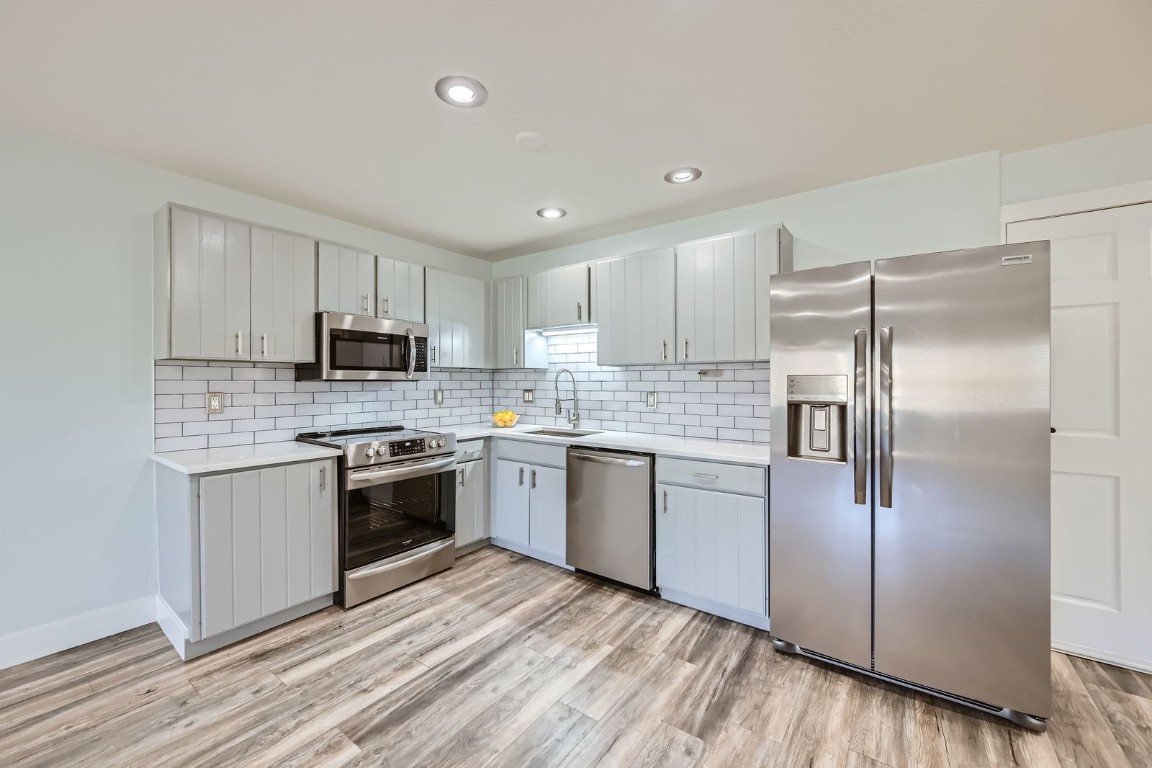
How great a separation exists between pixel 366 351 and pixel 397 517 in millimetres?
1106

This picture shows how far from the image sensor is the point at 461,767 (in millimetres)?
1624

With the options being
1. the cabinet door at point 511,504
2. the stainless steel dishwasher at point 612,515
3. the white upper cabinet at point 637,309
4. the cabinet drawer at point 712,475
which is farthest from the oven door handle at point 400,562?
the white upper cabinet at point 637,309

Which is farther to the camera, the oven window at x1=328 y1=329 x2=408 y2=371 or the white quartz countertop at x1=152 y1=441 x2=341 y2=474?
the oven window at x1=328 y1=329 x2=408 y2=371

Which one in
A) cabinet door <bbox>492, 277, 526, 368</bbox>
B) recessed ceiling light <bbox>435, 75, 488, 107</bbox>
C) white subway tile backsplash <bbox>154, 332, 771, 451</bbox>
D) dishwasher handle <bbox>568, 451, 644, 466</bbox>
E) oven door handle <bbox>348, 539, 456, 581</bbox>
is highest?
recessed ceiling light <bbox>435, 75, 488, 107</bbox>

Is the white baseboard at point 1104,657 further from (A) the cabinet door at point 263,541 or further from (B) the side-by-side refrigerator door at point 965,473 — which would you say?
(A) the cabinet door at point 263,541

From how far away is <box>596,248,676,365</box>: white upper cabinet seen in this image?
3.17 meters

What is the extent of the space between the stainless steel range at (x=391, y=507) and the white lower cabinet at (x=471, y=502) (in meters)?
0.07

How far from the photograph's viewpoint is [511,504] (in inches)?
140

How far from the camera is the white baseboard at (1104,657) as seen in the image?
213cm

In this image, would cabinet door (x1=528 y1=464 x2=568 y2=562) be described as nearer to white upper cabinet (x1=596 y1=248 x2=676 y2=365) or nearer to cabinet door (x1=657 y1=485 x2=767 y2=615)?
cabinet door (x1=657 y1=485 x2=767 y2=615)

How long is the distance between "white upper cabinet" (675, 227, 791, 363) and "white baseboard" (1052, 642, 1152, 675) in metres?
1.95

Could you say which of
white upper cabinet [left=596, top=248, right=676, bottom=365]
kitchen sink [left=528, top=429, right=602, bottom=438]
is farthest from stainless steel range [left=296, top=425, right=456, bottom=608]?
white upper cabinet [left=596, top=248, right=676, bottom=365]

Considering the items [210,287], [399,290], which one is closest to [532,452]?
[399,290]

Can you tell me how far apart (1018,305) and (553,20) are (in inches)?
76.8
